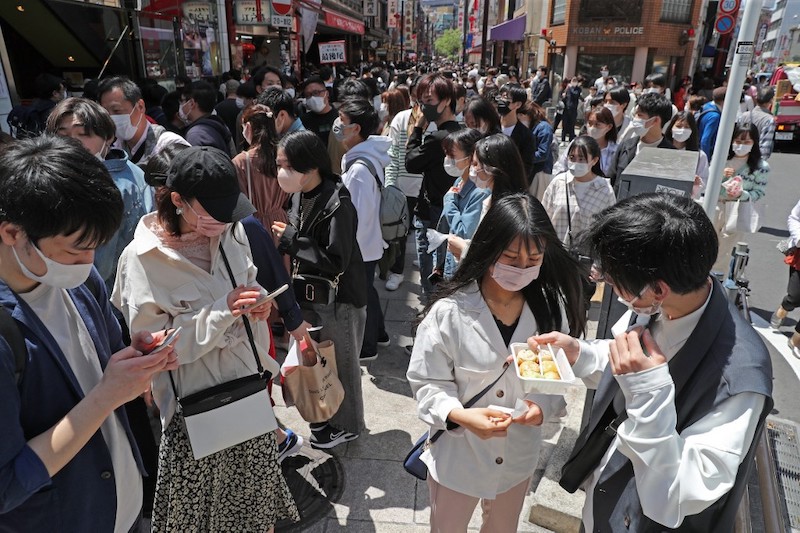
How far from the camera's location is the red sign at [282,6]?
13096mm

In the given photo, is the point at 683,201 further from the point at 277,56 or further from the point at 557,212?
the point at 277,56

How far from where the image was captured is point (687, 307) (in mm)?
1552

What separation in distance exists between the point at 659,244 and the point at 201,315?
1621 mm

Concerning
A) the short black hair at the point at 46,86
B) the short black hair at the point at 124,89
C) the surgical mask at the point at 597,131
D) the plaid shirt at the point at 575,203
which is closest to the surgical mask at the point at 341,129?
the short black hair at the point at 124,89

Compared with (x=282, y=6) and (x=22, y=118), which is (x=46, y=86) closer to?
(x=22, y=118)

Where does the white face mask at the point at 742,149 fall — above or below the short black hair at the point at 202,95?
below

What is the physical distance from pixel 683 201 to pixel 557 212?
2.72 m

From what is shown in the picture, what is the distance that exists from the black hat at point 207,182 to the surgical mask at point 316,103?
475 cm

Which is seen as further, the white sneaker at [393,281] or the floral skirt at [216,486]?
the white sneaker at [393,281]

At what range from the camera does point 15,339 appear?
4.59 ft

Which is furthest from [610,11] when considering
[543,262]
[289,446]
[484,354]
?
[484,354]

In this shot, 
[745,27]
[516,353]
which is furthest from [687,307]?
[745,27]

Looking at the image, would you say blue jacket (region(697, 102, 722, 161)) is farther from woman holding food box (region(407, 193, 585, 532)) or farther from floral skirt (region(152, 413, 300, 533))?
floral skirt (region(152, 413, 300, 533))

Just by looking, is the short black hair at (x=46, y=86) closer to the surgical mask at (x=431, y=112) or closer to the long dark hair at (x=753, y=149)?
the surgical mask at (x=431, y=112)
